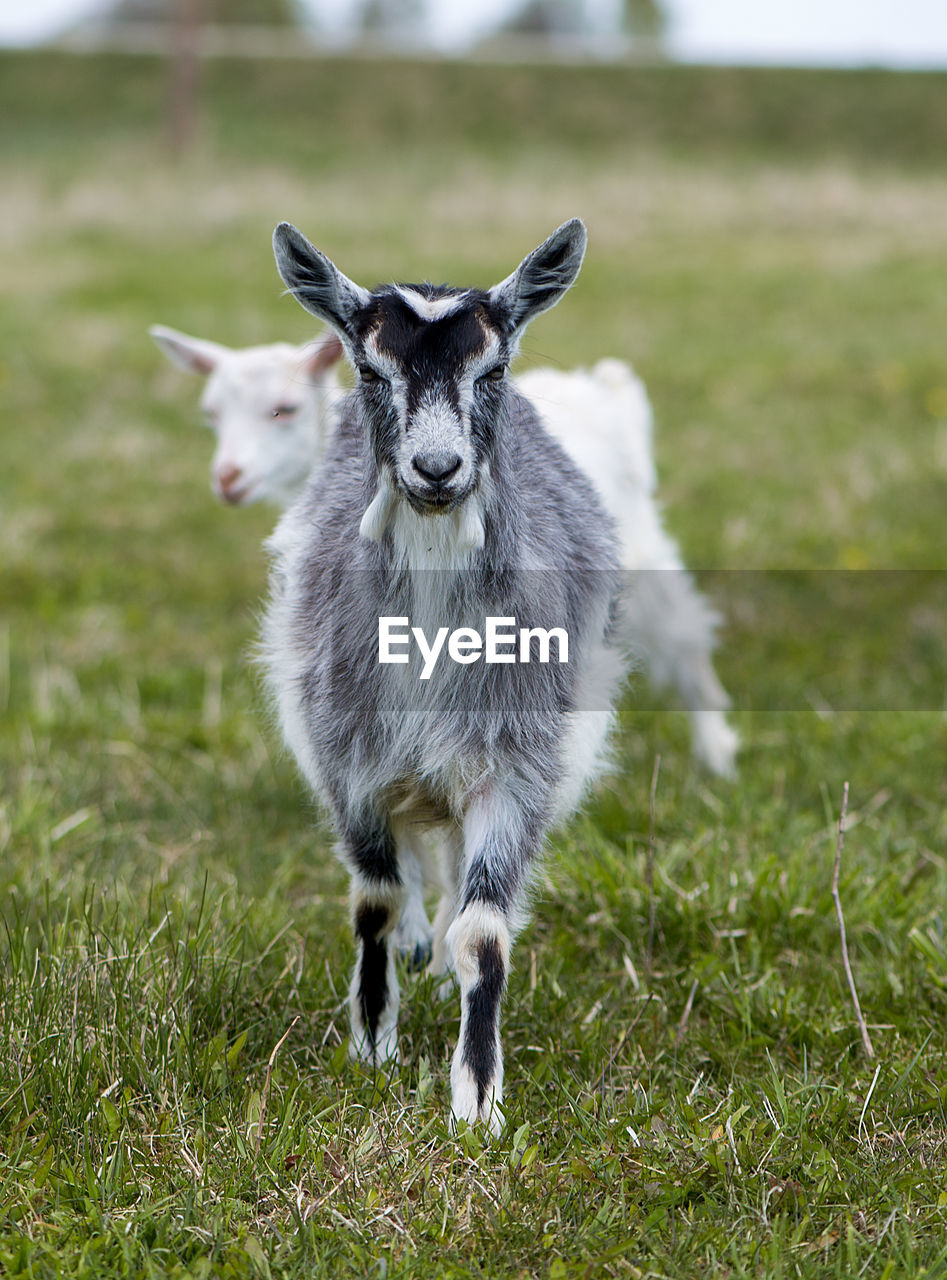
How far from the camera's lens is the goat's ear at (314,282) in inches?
99.2

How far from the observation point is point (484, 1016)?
2656 millimetres

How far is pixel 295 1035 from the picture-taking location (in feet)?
9.62

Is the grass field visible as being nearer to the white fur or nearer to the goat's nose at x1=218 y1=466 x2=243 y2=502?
the goat's nose at x1=218 y1=466 x2=243 y2=502

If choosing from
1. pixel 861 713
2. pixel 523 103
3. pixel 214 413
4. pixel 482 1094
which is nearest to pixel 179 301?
pixel 214 413

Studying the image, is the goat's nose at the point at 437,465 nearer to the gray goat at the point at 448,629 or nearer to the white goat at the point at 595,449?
the gray goat at the point at 448,629

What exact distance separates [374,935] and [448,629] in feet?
2.40

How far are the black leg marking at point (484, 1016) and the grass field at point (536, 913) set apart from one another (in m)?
0.12

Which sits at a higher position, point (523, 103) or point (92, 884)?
point (523, 103)

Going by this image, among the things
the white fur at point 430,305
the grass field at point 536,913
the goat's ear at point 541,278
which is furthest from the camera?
the goat's ear at point 541,278

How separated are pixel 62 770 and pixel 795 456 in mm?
5544

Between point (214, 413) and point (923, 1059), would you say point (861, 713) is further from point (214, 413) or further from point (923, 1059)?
point (214, 413)

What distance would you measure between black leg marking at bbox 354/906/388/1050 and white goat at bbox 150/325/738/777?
5.51ft

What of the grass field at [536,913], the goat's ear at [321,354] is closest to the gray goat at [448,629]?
the grass field at [536,913]

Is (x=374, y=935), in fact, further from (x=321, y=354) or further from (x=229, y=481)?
(x=321, y=354)
